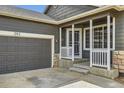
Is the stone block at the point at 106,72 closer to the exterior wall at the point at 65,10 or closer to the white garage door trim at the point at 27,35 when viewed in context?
the white garage door trim at the point at 27,35

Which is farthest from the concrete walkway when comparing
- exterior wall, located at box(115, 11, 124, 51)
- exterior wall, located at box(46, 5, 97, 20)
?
exterior wall, located at box(46, 5, 97, 20)

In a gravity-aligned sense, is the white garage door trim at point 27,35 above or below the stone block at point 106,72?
above

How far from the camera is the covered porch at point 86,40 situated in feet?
22.8

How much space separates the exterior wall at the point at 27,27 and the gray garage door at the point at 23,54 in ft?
1.89

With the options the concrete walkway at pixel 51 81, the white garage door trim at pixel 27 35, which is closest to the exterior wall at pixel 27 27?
the white garage door trim at pixel 27 35

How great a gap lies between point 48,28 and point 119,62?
5.13 m

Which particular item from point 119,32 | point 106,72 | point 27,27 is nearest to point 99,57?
point 106,72

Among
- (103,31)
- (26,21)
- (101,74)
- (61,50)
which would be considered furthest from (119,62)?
(26,21)

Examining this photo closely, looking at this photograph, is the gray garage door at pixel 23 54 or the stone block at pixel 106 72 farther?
the gray garage door at pixel 23 54

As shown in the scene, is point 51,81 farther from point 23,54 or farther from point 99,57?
point 23,54

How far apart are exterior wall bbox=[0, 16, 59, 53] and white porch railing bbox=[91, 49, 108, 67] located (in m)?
3.29

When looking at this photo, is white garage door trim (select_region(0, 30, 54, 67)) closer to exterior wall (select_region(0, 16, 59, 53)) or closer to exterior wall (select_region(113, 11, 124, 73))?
exterior wall (select_region(0, 16, 59, 53))

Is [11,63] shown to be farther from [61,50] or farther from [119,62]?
[119,62]

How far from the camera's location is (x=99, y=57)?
22.1ft
